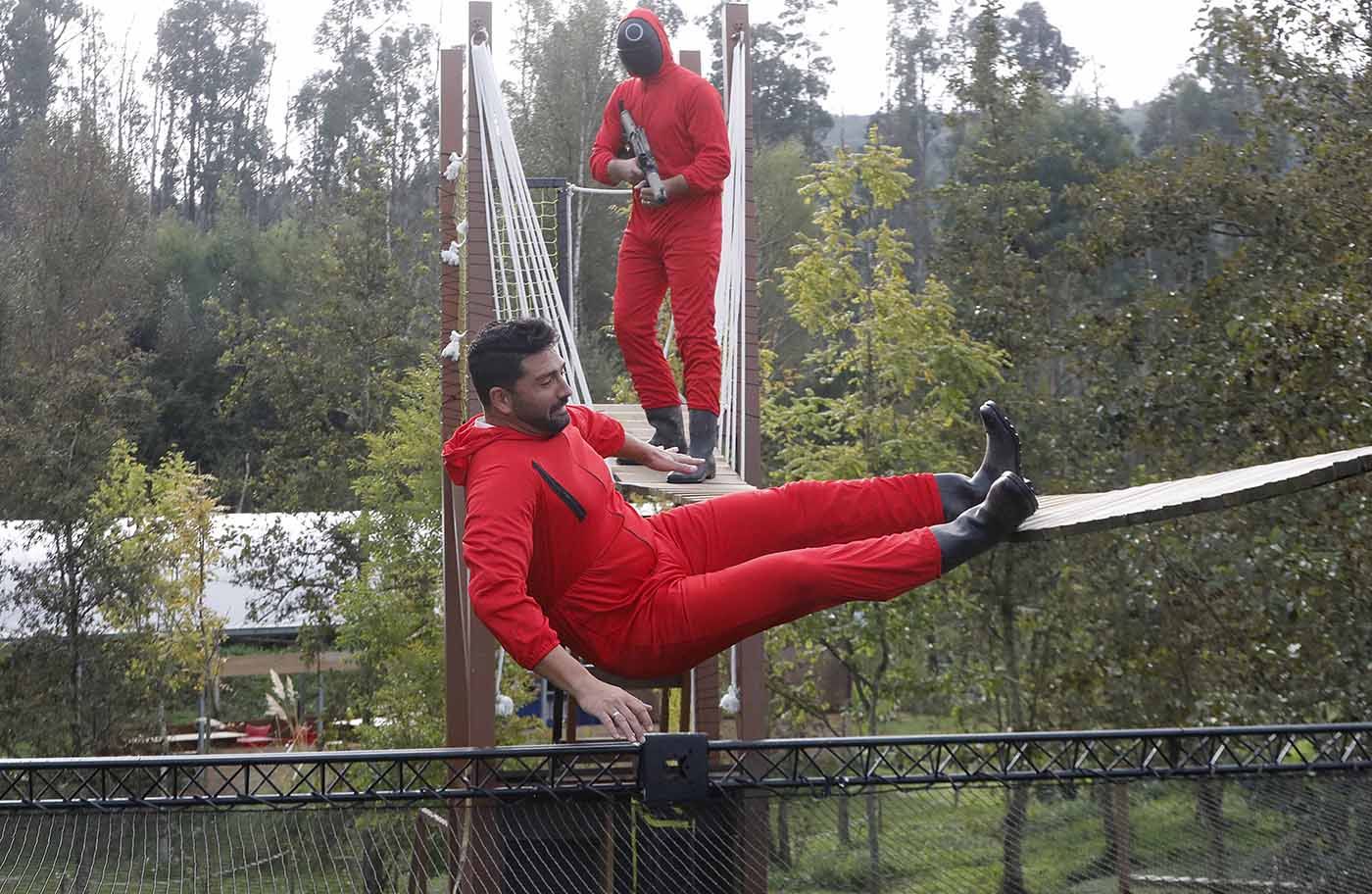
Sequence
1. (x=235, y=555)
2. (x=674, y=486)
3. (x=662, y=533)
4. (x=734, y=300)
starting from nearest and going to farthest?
(x=662, y=533)
(x=674, y=486)
(x=734, y=300)
(x=235, y=555)

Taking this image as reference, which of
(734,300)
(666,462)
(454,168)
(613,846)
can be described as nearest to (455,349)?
(454,168)

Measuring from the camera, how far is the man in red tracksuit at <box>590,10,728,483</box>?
4.11m

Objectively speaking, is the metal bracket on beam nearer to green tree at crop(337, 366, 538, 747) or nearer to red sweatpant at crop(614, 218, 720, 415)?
red sweatpant at crop(614, 218, 720, 415)

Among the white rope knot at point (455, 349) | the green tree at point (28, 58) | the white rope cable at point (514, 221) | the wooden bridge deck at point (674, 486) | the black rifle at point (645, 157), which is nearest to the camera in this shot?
the wooden bridge deck at point (674, 486)

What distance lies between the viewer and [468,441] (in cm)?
283

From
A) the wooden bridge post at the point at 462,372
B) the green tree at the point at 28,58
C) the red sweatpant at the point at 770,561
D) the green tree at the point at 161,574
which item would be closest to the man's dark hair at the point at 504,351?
the red sweatpant at the point at 770,561

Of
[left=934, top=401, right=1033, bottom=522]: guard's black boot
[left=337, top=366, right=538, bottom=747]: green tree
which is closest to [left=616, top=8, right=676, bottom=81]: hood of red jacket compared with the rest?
[left=934, top=401, right=1033, bottom=522]: guard's black boot

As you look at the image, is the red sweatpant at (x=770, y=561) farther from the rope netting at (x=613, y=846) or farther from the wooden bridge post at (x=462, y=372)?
the wooden bridge post at (x=462, y=372)

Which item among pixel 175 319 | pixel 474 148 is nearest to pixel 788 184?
pixel 175 319

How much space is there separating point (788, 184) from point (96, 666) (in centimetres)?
1263

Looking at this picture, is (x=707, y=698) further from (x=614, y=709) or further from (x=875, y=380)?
(x=875, y=380)

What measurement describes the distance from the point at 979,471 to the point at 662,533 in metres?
0.56

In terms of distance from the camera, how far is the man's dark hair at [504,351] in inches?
111

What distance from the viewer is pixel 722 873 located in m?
3.69
